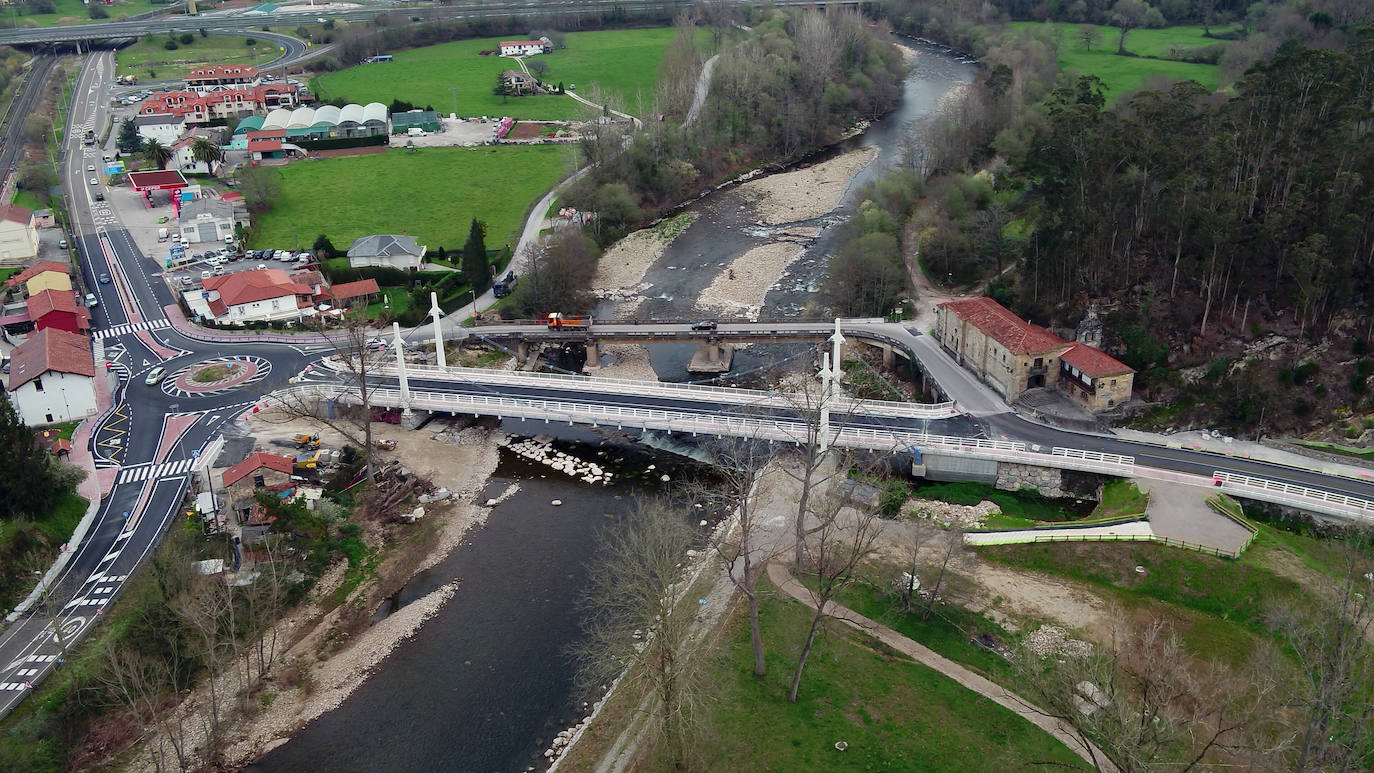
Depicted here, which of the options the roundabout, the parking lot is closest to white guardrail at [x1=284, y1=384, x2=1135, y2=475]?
the roundabout

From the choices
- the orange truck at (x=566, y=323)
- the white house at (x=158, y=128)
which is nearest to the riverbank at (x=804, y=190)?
the orange truck at (x=566, y=323)

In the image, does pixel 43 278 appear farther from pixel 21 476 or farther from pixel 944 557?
pixel 944 557

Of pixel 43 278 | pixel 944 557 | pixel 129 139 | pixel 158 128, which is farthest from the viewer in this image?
pixel 158 128

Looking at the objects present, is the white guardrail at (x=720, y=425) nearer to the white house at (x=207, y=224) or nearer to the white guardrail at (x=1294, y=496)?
the white guardrail at (x=1294, y=496)

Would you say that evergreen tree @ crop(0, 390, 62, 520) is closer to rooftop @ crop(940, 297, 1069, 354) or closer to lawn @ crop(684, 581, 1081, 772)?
lawn @ crop(684, 581, 1081, 772)

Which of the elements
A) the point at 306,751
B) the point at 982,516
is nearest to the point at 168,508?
the point at 306,751

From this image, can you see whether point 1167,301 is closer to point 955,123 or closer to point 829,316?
point 829,316

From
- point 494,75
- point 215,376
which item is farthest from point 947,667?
point 494,75
